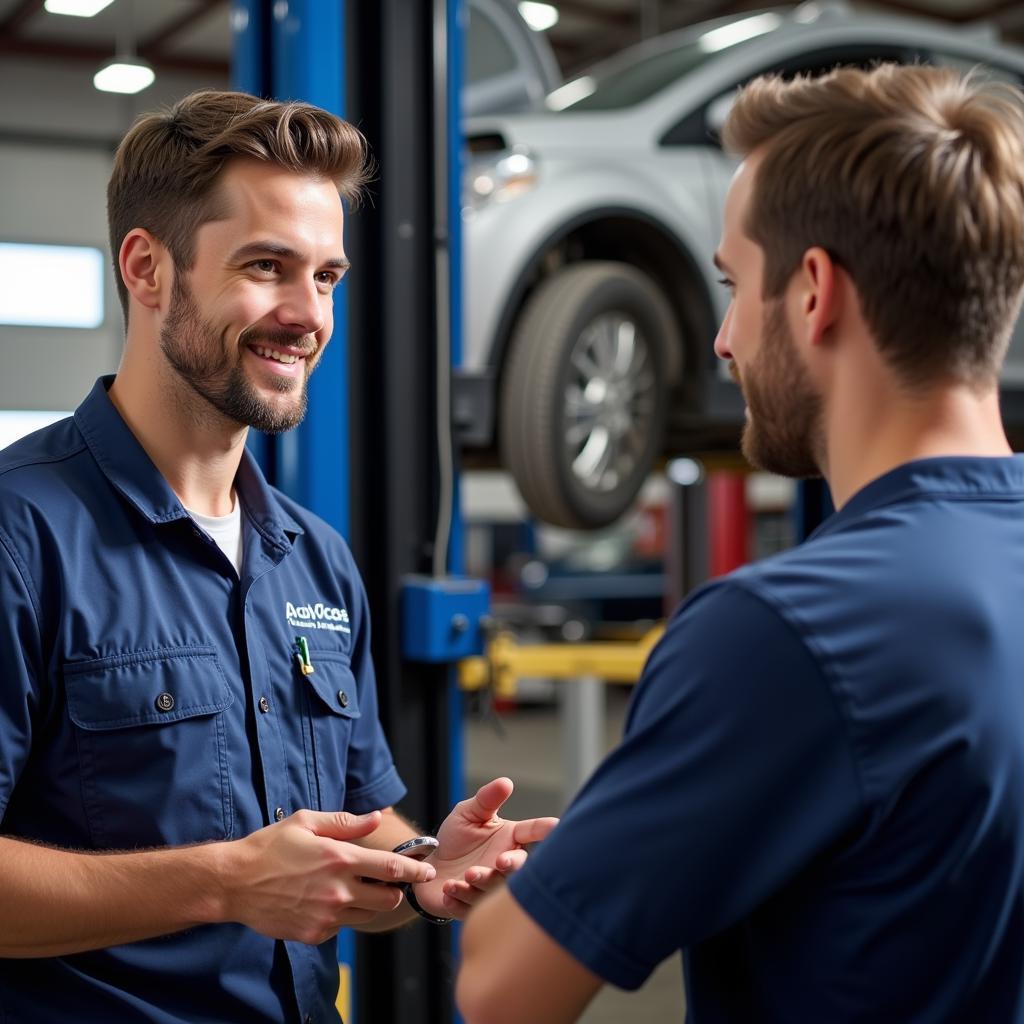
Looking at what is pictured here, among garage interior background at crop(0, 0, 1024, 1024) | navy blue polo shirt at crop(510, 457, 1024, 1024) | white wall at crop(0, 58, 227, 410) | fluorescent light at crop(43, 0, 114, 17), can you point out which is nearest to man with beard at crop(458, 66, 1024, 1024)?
navy blue polo shirt at crop(510, 457, 1024, 1024)

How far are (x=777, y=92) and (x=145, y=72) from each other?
4.02 meters

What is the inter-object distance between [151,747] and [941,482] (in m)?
0.81

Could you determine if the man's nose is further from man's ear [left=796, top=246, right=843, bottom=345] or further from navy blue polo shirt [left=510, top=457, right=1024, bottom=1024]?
navy blue polo shirt [left=510, top=457, right=1024, bottom=1024]

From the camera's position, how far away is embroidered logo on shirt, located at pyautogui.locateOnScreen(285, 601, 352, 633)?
1.58 meters

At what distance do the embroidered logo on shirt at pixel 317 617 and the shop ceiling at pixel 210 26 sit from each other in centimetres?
158

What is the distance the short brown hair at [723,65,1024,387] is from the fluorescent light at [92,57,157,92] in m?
3.77

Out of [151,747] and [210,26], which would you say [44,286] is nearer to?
[210,26]

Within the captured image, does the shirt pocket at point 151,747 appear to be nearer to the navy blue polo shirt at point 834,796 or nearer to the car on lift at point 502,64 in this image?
the navy blue polo shirt at point 834,796

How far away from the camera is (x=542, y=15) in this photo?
899 cm

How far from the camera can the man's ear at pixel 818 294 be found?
0.97m

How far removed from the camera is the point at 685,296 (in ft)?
14.5

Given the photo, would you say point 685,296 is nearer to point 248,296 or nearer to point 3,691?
point 248,296

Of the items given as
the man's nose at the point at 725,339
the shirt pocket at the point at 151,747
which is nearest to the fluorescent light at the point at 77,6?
the shirt pocket at the point at 151,747

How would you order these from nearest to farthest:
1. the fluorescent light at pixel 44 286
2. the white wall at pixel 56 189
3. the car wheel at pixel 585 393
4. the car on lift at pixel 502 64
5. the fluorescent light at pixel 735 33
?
1. the car wheel at pixel 585 393
2. the car on lift at pixel 502 64
3. the fluorescent light at pixel 735 33
4. the white wall at pixel 56 189
5. the fluorescent light at pixel 44 286
